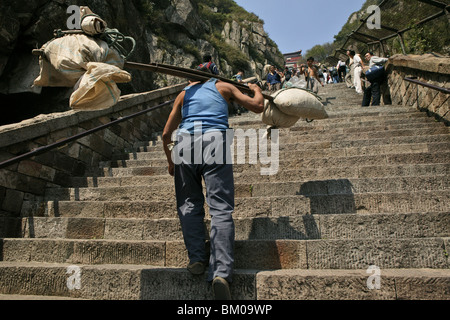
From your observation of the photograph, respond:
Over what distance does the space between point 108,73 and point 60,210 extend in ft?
7.92

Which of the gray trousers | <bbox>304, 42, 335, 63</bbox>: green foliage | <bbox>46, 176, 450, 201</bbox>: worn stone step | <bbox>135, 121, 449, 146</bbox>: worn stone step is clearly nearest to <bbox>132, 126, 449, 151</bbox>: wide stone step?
<bbox>135, 121, 449, 146</bbox>: worn stone step

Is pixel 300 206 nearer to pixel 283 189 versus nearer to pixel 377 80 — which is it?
pixel 283 189

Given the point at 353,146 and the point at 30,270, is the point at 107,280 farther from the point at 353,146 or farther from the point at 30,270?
the point at 353,146

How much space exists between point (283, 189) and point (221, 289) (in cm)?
191

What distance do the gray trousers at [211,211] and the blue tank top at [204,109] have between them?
189 millimetres

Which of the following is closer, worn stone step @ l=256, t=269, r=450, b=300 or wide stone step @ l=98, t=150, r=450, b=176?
worn stone step @ l=256, t=269, r=450, b=300

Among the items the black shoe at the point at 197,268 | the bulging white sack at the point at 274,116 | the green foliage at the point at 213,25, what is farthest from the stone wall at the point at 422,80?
the green foliage at the point at 213,25

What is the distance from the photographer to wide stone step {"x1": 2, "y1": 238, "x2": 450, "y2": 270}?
234 cm

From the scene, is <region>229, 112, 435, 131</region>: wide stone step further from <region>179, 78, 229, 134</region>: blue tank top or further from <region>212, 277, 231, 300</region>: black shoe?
<region>212, 277, 231, 300</region>: black shoe

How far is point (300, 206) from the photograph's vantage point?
3234 mm

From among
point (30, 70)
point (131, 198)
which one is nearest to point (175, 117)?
point (131, 198)

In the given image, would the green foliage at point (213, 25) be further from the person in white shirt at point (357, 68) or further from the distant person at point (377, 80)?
the distant person at point (377, 80)

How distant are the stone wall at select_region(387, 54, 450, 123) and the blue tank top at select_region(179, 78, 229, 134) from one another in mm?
4439

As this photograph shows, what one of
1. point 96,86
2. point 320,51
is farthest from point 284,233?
point 320,51
